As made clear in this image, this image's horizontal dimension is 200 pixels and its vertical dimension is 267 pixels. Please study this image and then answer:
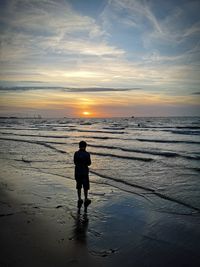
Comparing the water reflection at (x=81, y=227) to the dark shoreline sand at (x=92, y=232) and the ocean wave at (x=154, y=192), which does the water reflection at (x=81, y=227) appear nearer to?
the dark shoreline sand at (x=92, y=232)

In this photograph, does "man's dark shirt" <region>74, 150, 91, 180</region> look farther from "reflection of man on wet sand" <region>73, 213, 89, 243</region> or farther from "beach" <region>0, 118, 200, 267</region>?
"reflection of man on wet sand" <region>73, 213, 89, 243</region>

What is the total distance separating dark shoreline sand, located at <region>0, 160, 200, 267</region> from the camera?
15.0 feet

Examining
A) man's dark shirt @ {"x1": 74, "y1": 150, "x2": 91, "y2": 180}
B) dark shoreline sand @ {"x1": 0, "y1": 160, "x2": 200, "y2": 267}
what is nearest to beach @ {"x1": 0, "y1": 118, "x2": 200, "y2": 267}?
dark shoreline sand @ {"x1": 0, "y1": 160, "x2": 200, "y2": 267}

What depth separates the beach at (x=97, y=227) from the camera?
15.1 ft

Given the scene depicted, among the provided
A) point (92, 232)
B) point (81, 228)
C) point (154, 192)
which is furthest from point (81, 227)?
point (154, 192)

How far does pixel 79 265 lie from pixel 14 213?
3084 millimetres

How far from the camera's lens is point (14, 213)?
6754 mm

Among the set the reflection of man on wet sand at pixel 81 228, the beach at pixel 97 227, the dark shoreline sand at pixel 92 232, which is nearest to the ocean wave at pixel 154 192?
the beach at pixel 97 227

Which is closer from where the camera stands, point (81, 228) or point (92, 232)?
point (92, 232)

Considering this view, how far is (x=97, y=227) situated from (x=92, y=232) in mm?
309

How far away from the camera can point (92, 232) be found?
A: 5.70m

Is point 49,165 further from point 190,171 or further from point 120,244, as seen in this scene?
point 120,244

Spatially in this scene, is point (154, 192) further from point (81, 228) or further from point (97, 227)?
point (81, 228)

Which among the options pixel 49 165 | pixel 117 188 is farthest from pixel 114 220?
pixel 49 165
